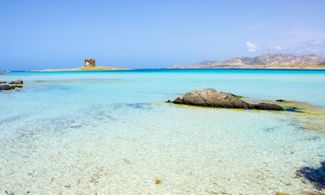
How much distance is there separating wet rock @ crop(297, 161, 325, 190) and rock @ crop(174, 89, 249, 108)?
10010 millimetres

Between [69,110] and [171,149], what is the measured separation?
32.1 feet

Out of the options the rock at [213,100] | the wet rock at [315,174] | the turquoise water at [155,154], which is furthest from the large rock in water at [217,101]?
the wet rock at [315,174]

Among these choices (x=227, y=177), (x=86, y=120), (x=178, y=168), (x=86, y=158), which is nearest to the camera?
(x=227, y=177)

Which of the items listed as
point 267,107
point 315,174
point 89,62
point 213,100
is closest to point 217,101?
point 213,100

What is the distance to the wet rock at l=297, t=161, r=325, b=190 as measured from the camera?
6402mm

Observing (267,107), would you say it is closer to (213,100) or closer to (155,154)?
(213,100)

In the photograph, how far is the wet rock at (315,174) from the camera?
640cm

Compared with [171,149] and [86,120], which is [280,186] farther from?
[86,120]

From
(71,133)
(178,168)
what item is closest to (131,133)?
(71,133)

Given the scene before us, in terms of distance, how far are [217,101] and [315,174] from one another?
1129 centimetres

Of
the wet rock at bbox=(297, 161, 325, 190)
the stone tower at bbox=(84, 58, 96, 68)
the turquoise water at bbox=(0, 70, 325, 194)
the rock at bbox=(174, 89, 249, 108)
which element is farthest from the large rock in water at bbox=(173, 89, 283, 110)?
the stone tower at bbox=(84, 58, 96, 68)

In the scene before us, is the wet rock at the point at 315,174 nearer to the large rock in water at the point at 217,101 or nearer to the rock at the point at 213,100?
the large rock in water at the point at 217,101

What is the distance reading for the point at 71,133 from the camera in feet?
36.8

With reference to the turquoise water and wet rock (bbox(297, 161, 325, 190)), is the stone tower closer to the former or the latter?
the turquoise water
